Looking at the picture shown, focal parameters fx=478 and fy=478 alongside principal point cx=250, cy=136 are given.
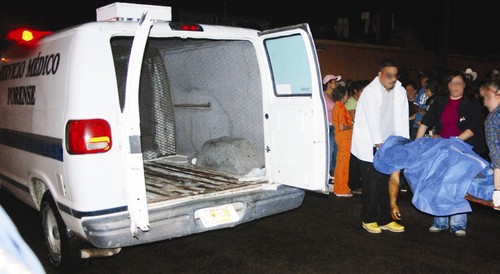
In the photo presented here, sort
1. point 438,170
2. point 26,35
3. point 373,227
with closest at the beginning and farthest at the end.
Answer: point 438,170, point 26,35, point 373,227

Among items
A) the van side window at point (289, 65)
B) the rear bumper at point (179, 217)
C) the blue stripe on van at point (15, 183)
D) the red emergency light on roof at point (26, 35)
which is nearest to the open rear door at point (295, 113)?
the van side window at point (289, 65)

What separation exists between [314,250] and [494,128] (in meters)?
2.10

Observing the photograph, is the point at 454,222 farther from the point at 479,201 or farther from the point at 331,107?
the point at 331,107

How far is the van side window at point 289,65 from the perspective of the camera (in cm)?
434

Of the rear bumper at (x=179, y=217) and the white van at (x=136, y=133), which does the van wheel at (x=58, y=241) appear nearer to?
the white van at (x=136, y=133)

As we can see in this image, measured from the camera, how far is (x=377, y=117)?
535cm

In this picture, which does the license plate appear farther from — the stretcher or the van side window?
the stretcher

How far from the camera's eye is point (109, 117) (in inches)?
145

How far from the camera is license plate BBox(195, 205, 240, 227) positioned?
13.4 feet

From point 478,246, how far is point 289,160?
2236mm

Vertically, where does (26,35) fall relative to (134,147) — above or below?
above

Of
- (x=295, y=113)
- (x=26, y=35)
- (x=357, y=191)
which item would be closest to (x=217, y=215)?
(x=295, y=113)

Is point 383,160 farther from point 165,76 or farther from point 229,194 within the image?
point 165,76

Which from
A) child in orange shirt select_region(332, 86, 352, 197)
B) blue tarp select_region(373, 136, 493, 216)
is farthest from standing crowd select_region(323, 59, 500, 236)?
child in orange shirt select_region(332, 86, 352, 197)
